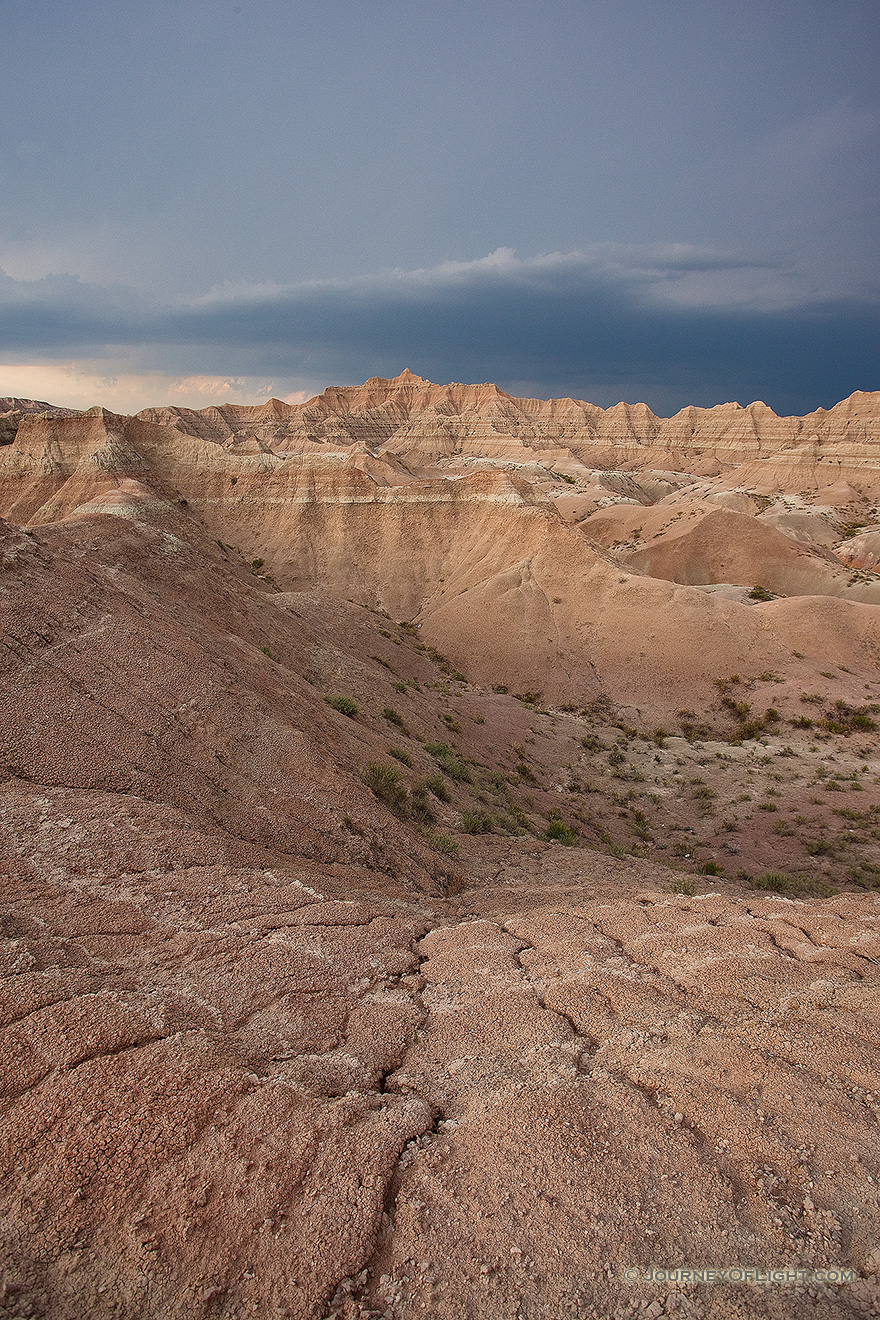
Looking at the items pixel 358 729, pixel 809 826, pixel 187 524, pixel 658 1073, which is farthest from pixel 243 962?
pixel 187 524

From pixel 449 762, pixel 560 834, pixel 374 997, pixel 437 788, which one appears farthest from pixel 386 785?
pixel 374 997

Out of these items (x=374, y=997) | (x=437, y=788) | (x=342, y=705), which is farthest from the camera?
(x=342, y=705)

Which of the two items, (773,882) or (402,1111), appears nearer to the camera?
(402,1111)

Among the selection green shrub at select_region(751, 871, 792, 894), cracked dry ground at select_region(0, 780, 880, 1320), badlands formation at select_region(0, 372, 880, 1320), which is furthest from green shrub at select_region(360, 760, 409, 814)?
green shrub at select_region(751, 871, 792, 894)

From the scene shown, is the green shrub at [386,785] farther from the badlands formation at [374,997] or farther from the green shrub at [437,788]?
the green shrub at [437,788]

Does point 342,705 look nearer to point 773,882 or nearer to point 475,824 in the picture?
point 475,824

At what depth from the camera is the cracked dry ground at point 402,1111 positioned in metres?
2.99

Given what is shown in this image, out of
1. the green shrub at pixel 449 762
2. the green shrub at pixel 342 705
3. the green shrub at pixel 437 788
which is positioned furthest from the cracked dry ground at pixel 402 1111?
the green shrub at pixel 449 762

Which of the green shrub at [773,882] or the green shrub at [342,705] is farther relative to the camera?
the green shrub at [342,705]

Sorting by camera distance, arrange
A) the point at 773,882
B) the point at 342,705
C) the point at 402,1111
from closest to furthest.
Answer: the point at 402,1111, the point at 773,882, the point at 342,705

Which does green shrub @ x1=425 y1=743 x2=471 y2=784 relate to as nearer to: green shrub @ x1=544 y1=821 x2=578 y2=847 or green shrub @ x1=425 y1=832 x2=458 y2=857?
green shrub @ x1=544 y1=821 x2=578 y2=847

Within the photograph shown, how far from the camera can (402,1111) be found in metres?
3.91

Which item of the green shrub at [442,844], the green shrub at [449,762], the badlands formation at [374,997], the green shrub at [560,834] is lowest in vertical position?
the green shrub at [560,834]

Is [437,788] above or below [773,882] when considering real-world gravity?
above
